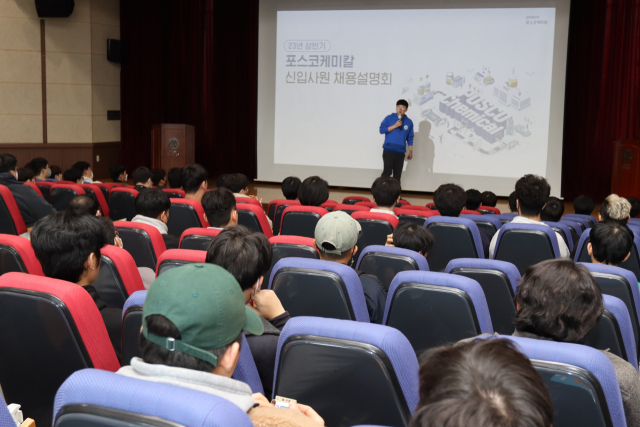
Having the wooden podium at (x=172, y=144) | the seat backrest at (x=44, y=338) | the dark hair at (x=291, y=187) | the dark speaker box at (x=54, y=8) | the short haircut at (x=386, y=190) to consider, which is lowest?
the seat backrest at (x=44, y=338)

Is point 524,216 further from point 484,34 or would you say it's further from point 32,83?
point 32,83

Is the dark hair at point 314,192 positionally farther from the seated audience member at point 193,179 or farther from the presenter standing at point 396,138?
the presenter standing at point 396,138

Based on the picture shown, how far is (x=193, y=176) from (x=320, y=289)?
2738mm

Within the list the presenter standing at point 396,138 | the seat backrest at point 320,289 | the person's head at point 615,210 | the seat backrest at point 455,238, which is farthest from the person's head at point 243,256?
the presenter standing at point 396,138

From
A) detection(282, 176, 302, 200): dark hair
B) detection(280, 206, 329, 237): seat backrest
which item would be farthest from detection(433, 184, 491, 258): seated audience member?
detection(282, 176, 302, 200): dark hair

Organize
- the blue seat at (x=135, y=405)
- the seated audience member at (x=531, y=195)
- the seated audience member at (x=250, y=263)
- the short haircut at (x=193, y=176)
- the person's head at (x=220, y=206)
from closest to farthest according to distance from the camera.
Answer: the blue seat at (x=135, y=405), the seated audience member at (x=250, y=263), the person's head at (x=220, y=206), the seated audience member at (x=531, y=195), the short haircut at (x=193, y=176)

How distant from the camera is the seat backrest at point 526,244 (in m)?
3.07

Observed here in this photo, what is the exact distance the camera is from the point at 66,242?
1954 mm

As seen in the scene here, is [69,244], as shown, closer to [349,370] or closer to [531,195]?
[349,370]

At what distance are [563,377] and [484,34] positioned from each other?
22.6ft

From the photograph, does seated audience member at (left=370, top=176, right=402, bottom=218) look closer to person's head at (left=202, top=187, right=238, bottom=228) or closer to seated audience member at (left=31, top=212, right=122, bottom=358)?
person's head at (left=202, top=187, right=238, bottom=228)

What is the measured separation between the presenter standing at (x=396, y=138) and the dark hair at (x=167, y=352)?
6.63m

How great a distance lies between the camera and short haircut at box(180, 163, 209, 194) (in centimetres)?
440

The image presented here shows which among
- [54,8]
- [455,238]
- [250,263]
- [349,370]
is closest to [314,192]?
[455,238]
